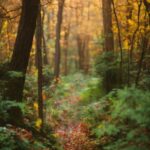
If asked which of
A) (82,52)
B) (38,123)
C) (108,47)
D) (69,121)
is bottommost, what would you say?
(69,121)

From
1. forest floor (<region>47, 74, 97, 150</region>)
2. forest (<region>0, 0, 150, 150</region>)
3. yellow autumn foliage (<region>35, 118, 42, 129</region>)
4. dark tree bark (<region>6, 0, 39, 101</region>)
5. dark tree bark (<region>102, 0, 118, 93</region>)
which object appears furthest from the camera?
dark tree bark (<region>102, 0, 118, 93</region>)

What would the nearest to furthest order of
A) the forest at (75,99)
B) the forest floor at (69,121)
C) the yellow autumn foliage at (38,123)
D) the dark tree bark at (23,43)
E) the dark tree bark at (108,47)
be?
1. the forest at (75,99)
2. the dark tree bark at (23,43)
3. the yellow autumn foliage at (38,123)
4. the forest floor at (69,121)
5. the dark tree bark at (108,47)

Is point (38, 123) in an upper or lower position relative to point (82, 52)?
lower

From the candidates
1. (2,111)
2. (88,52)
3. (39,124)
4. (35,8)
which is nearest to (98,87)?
(39,124)

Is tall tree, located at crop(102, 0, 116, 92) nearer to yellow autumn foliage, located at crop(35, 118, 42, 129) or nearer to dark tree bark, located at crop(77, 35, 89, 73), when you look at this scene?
yellow autumn foliage, located at crop(35, 118, 42, 129)

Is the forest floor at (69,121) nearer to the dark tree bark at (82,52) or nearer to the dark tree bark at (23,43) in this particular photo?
the dark tree bark at (23,43)

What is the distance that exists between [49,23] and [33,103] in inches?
878

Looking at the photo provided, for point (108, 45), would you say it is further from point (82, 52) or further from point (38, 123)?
point (82, 52)

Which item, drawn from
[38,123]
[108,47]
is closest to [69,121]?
[108,47]

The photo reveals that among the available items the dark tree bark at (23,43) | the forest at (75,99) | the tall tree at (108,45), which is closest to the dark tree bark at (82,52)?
the forest at (75,99)

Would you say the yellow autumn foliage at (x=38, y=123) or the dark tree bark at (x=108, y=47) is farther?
the dark tree bark at (x=108, y=47)

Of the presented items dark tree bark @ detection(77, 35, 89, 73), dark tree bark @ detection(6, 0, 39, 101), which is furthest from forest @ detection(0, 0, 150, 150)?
dark tree bark @ detection(77, 35, 89, 73)

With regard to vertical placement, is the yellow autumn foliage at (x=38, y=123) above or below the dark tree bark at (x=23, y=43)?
below

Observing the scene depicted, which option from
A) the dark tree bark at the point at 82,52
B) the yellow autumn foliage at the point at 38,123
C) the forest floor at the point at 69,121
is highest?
the dark tree bark at the point at 82,52
